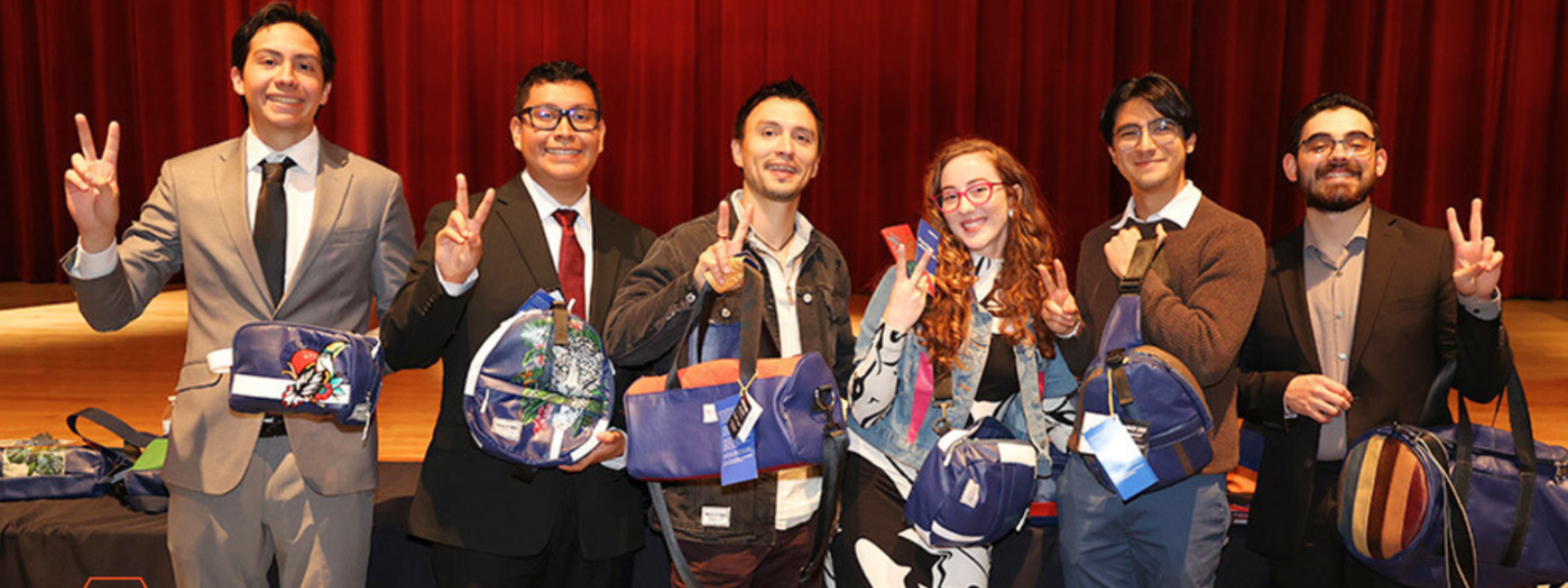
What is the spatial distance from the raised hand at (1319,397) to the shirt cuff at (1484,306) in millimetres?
328

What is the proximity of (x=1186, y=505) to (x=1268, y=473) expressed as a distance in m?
0.46

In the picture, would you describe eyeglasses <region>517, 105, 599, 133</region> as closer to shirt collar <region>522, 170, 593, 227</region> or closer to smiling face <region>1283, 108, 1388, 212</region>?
shirt collar <region>522, 170, 593, 227</region>

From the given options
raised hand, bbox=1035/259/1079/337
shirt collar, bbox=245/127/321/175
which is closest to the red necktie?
shirt collar, bbox=245/127/321/175

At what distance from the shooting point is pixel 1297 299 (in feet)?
8.66

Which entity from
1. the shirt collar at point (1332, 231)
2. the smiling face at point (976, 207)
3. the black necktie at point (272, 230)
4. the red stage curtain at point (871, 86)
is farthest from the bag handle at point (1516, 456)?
the red stage curtain at point (871, 86)

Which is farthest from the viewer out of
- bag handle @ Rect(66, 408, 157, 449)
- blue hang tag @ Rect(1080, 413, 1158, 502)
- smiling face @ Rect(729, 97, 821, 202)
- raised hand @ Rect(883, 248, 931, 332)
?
bag handle @ Rect(66, 408, 157, 449)

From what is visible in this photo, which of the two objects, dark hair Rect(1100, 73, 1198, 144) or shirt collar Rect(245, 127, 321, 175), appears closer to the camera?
shirt collar Rect(245, 127, 321, 175)

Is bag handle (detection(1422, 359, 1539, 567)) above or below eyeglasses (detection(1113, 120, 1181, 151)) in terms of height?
below

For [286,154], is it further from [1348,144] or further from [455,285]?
[1348,144]

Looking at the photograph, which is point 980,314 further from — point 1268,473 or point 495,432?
point 495,432

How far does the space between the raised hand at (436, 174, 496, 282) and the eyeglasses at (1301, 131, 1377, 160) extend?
200 cm

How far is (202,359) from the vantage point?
2.39 meters

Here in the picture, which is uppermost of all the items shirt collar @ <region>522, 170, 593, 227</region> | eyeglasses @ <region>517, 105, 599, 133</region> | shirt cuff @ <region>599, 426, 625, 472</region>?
eyeglasses @ <region>517, 105, 599, 133</region>

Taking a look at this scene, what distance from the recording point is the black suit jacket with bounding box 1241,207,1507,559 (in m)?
2.55
